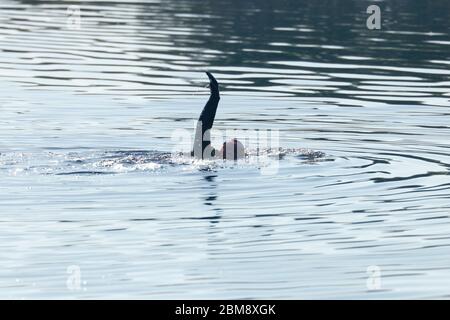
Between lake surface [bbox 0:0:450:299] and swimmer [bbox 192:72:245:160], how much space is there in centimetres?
18

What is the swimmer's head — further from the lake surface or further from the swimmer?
the lake surface

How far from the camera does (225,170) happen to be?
1880 cm

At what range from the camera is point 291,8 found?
42.9 m

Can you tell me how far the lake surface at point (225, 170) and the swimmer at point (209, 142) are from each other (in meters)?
0.18

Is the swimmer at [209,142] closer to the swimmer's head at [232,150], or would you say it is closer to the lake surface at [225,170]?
the swimmer's head at [232,150]

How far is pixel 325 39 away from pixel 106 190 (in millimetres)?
18812

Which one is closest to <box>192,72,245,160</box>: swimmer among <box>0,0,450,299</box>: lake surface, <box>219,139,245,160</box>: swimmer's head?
<box>219,139,245,160</box>: swimmer's head

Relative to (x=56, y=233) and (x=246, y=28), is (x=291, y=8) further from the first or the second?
(x=56, y=233)

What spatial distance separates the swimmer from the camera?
59.9 feet

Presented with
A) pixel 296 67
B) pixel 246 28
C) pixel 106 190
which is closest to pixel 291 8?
pixel 246 28

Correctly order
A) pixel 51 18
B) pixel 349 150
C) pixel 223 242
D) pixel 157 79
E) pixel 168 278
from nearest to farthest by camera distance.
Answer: pixel 168 278
pixel 223 242
pixel 349 150
pixel 157 79
pixel 51 18

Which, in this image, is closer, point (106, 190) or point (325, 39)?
point (106, 190)

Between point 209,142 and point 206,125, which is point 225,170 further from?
point 206,125
